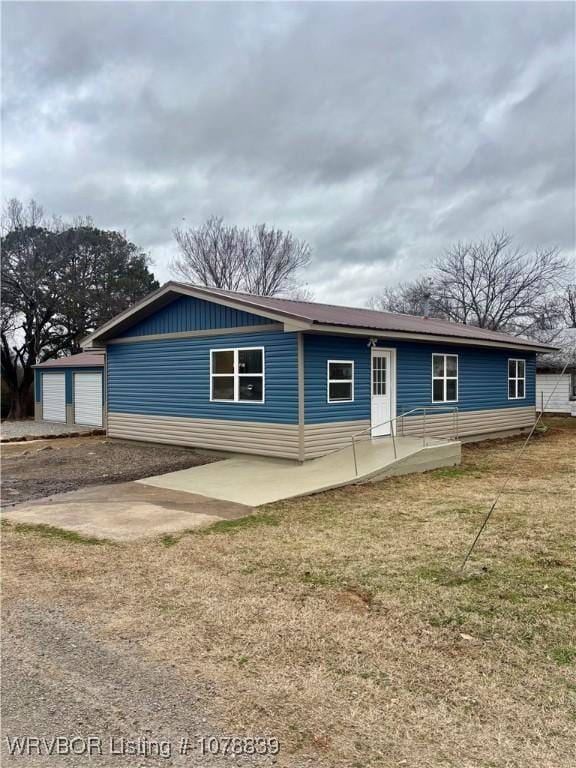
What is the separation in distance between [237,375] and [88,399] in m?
11.2

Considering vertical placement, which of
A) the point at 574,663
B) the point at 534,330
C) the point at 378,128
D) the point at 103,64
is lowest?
the point at 574,663

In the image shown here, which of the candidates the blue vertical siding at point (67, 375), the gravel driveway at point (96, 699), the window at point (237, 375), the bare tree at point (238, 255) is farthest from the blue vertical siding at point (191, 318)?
the bare tree at point (238, 255)

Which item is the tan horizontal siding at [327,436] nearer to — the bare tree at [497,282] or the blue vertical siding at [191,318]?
the blue vertical siding at [191,318]

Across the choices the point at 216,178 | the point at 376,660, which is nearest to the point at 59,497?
the point at 376,660

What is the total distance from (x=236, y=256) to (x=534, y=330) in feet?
60.2

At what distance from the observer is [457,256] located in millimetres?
33438

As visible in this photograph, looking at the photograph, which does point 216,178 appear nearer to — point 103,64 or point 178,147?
point 178,147

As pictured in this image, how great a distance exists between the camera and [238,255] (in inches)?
1359

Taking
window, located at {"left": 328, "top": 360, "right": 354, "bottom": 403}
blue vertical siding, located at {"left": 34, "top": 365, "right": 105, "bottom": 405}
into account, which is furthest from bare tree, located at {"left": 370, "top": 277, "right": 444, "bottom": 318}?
window, located at {"left": 328, "top": 360, "right": 354, "bottom": 403}

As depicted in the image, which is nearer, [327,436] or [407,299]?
[327,436]

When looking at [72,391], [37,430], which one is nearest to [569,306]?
[72,391]

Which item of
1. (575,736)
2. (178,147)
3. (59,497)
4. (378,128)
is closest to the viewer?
(575,736)

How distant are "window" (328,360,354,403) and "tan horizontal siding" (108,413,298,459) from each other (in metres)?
1.25

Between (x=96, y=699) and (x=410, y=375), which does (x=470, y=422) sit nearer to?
(x=410, y=375)
